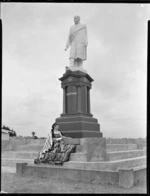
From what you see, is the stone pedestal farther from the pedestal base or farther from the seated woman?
the seated woman

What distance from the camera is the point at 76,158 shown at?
28.3 feet

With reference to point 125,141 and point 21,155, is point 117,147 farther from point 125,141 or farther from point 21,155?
point 21,155

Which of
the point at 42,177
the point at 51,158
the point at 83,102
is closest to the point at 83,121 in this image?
the point at 83,102

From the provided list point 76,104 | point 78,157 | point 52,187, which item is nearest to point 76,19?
point 76,104

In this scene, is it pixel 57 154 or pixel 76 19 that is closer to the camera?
pixel 57 154

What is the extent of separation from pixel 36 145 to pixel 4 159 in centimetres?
139

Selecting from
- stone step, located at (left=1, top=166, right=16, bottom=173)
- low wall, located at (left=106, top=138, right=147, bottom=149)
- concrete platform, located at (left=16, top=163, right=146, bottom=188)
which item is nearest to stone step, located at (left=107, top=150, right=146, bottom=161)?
low wall, located at (left=106, top=138, right=147, bottom=149)

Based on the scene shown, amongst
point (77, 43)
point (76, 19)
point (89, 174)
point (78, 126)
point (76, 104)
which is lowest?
point (89, 174)

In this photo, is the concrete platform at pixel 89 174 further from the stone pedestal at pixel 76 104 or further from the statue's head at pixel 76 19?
the statue's head at pixel 76 19

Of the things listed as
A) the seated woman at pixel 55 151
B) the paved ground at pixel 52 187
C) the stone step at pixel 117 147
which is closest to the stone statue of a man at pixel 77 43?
the stone step at pixel 117 147

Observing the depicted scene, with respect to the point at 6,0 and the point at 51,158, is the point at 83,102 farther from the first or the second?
the point at 6,0

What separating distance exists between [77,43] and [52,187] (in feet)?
24.5

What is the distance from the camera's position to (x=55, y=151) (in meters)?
8.89

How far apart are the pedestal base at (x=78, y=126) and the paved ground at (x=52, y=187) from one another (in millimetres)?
3307
